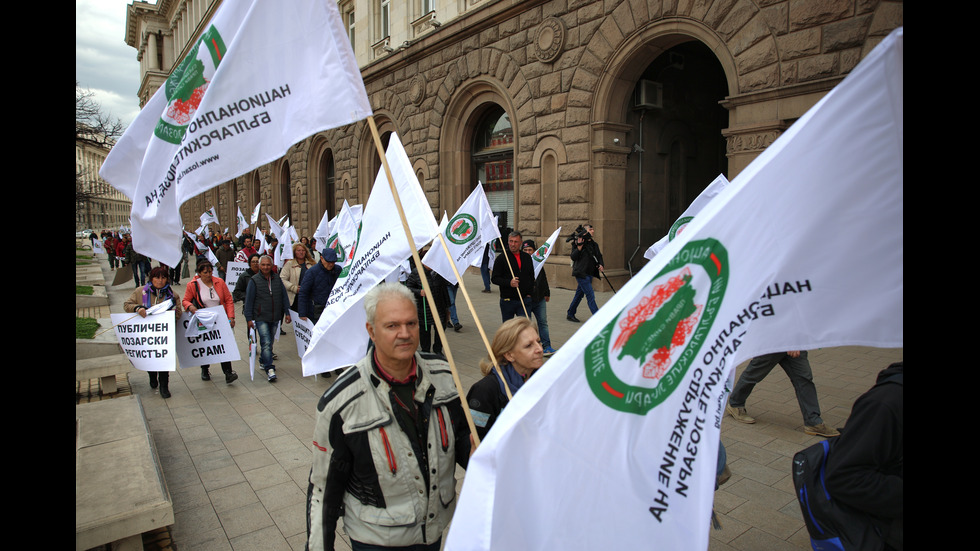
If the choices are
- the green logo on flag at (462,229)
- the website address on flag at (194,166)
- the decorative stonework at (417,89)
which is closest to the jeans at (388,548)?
the website address on flag at (194,166)

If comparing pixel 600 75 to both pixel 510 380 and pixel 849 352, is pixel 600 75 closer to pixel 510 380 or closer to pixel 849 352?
pixel 849 352

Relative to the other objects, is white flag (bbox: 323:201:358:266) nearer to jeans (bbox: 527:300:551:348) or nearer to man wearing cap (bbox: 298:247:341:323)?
man wearing cap (bbox: 298:247:341:323)

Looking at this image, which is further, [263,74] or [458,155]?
[458,155]

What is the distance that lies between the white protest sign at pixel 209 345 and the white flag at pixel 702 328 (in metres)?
6.69

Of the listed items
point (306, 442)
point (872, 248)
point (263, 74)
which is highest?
point (263, 74)

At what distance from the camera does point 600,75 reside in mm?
13523

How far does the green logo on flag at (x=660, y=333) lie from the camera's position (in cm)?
186

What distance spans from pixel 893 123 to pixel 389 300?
1.80 meters

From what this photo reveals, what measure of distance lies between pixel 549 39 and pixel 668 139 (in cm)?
413

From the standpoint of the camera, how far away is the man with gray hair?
2174mm

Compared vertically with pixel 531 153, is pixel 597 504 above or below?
below

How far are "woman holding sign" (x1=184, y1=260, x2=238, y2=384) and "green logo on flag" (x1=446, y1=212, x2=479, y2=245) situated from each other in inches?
123

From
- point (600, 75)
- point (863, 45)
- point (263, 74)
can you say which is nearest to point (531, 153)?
point (600, 75)

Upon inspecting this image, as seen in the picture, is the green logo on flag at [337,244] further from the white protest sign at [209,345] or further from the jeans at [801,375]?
the jeans at [801,375]
